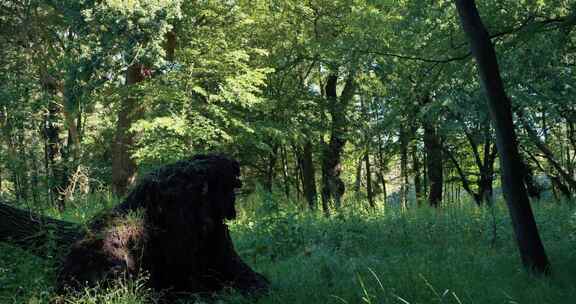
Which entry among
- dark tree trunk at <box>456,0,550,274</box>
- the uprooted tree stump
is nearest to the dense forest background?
dark tree trunk at <box>456,0,550,274</box>

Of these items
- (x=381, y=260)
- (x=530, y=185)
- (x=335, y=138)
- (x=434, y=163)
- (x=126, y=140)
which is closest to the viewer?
(x=381, y=260)

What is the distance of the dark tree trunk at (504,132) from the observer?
6.16 m

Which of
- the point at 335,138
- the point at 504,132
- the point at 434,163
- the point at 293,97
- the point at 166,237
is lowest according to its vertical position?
the point at 434,163

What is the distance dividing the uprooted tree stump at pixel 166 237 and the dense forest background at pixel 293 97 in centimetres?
73

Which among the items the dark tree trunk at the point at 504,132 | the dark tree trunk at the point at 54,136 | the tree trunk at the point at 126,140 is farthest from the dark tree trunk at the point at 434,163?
the dark tree trunk at the point at 504,132

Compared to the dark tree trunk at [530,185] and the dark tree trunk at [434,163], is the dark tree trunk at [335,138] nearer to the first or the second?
the dark tree trunk at [434,163]

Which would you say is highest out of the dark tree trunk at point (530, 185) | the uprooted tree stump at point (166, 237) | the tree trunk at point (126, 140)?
the tree trunk at point (126, 140)

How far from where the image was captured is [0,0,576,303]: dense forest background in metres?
8.50

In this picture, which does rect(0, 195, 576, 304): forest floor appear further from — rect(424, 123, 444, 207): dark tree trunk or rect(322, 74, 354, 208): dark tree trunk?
rect(322, 74, 354, 208): dark tree trunk

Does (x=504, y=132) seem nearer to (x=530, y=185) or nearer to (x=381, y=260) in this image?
(x=381, y=260)

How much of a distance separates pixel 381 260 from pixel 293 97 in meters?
14.4

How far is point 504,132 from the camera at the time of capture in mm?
6199

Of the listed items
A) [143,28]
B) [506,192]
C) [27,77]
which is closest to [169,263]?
[506,192]

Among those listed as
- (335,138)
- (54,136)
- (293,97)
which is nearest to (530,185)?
(335,138)
